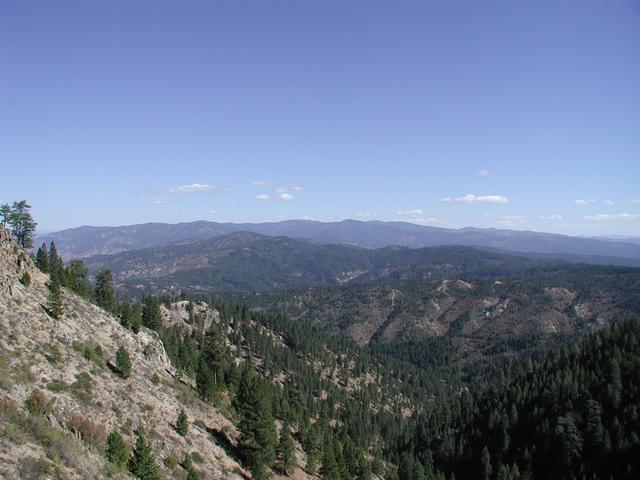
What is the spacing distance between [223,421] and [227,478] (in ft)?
58.4

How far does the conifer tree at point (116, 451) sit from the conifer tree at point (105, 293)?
2086 inches

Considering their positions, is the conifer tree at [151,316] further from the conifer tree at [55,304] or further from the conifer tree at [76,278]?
the conifer tree at [55,304]

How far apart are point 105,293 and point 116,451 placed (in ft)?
200

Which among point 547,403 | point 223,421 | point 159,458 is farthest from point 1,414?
point 547,403

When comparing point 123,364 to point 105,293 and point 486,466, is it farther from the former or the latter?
point 486,466

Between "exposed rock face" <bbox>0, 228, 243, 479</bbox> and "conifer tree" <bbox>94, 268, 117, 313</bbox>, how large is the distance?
17880 millimetres

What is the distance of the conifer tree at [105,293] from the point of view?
86.5 metres

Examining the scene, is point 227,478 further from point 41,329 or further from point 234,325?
point 234,325

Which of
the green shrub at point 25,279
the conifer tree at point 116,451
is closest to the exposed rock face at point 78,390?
the green shrub at point 25,279

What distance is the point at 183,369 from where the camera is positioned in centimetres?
8038

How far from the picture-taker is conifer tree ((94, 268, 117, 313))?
86500mm

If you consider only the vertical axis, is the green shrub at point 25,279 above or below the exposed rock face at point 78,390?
above

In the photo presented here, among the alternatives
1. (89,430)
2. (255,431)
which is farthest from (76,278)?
(89,430)

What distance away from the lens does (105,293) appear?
8969 cm
